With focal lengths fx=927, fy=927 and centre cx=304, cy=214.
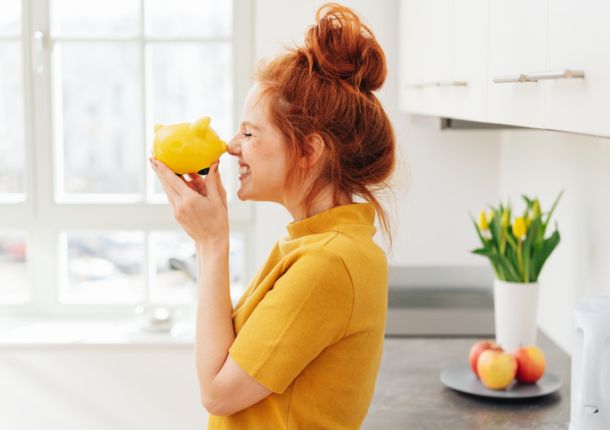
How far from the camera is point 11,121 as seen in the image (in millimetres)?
3191

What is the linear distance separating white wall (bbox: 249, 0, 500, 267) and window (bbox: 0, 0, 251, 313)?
17 cm

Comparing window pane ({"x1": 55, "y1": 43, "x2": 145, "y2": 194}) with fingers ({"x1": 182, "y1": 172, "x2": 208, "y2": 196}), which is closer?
fingers ({"x1": 182, "y1": 172, "x2": 208, "y2": 196})

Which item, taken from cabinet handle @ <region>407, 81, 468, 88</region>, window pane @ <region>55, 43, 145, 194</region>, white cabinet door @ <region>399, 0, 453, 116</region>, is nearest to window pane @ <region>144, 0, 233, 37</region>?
window pane @ <region>55, 43, 145, 194</region>

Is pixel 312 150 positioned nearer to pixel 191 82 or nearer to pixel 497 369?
pixel 497 369

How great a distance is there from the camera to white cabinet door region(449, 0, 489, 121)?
5.30 feet

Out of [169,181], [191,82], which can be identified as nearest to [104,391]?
[191,82]

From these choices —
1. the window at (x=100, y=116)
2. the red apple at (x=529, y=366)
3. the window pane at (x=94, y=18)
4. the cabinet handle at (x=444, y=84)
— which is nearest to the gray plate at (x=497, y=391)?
the red apple at (x=529, y=366)

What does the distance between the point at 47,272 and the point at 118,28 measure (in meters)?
0.87

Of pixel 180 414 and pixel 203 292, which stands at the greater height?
pixel 203 292

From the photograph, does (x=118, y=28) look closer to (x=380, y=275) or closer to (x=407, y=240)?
(x=407, y=240)

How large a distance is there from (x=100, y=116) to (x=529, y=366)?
72.2 inches

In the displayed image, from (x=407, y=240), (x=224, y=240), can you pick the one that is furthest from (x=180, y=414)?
(x=224, y=240)

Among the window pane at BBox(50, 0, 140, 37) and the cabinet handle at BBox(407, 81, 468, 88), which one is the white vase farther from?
the window pane at BBox(50, 0, 140, 37)

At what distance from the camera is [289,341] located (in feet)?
3.93
